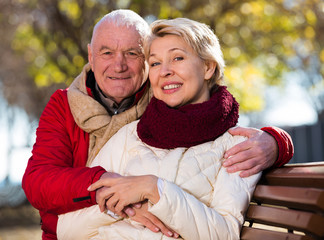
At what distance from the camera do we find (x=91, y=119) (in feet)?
11.2

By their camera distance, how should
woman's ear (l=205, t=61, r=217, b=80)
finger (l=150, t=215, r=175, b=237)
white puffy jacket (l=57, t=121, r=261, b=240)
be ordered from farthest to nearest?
woman's ear (l=205, t=61, r=217, b=80) → finger (l=150, t=215, r=175, b=237) → white puffy jacket (l=57, t=121, r=261, b=240)

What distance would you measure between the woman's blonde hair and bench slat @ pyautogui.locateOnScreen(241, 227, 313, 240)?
44.6 inches

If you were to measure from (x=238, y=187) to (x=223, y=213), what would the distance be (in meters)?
0.18

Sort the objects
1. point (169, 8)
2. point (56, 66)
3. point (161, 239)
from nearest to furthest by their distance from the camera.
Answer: point (161, 239)
point (169, 8)
point (56, 66)

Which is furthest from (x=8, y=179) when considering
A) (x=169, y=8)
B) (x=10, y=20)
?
(x=169, y=8)

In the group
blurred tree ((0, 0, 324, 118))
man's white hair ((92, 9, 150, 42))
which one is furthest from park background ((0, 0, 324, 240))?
man's white hair ((92, 9, 150, 42))

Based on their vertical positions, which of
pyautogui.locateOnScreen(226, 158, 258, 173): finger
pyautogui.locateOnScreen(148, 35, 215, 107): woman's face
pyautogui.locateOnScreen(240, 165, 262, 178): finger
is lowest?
pyautogui.locateOnScreen(240, 165, 262, 178): finger

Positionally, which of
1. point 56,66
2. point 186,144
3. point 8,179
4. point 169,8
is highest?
point 169,8

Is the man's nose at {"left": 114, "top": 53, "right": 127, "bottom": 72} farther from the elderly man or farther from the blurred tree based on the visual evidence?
the blurred tree

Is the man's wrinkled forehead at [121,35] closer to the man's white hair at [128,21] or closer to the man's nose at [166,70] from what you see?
the man's white hair at [128,21]

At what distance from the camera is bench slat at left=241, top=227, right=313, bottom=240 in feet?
7.82

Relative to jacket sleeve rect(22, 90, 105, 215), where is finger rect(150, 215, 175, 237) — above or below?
below

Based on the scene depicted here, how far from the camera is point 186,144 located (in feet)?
9.56

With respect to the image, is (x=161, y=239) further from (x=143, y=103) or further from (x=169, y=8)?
(x=169, y=8)
